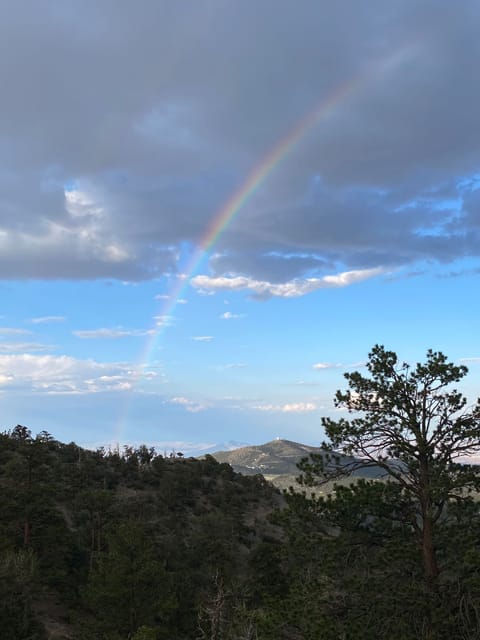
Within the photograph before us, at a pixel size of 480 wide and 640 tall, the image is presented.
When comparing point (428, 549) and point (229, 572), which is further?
point (229, 572)

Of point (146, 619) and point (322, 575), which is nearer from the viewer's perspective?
point (322, 575)

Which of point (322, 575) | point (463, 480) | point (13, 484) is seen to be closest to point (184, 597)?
point (13, 484)

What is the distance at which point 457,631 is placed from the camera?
1307cm

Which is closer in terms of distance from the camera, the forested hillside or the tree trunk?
the forested hillside

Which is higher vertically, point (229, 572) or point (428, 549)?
point (428, 549)

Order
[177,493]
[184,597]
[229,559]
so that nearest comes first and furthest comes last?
[184,597]
[229,559]
[177,493]

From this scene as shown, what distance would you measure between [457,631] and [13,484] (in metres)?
33.2

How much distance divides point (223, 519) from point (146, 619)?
124 ft

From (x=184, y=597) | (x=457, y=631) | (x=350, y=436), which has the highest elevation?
(x=350, y=436)

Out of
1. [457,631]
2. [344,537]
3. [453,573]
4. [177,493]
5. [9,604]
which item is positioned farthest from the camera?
[177,493]

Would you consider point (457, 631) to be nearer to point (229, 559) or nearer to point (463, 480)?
point (463, 480)

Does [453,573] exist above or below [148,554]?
above

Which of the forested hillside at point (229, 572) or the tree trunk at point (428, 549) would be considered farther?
the tree trunk at point (428, 549)

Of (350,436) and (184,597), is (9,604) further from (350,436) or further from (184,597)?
(350,436)
